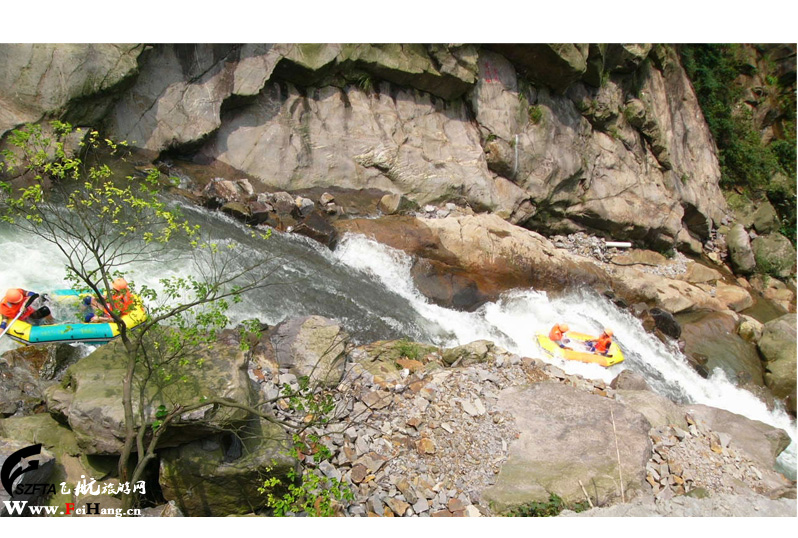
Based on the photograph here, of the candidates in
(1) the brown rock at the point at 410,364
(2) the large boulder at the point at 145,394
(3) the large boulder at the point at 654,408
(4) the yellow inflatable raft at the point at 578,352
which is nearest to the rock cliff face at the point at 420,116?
(4) the yellow inflatable raft at the point at 578,352

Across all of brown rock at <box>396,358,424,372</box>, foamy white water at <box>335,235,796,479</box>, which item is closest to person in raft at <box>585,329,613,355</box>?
foamy white water at <box>335,235,796,479</box>

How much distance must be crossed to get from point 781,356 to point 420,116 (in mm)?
12210

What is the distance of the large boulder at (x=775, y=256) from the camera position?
20.1 meters

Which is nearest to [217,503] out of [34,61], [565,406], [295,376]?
[295,376]

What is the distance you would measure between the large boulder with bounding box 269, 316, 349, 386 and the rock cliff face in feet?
22.5

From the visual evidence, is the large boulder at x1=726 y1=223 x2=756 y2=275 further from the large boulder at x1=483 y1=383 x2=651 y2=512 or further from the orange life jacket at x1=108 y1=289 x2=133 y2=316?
the orange life jacket at x1=108 y1=289 x2=133 y2=316

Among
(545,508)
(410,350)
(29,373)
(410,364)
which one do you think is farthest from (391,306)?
(29,373)

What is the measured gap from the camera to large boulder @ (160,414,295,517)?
5.40 m

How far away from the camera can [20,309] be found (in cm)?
789

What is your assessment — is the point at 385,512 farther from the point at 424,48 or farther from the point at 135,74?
the point at 424,48

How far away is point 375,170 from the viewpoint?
50.9 ft

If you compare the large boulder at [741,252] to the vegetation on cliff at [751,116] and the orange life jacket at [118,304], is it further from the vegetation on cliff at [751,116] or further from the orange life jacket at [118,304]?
the orange life jacket at [118,304]

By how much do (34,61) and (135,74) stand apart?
2.03 m

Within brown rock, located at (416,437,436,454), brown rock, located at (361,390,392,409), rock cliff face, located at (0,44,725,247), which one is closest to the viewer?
brown rock, located at (416,437,436,454)
